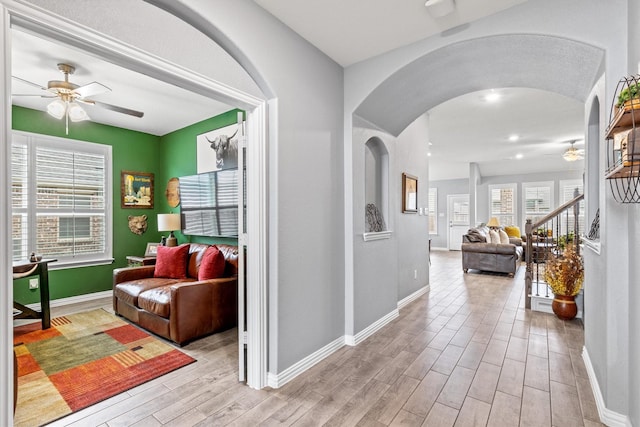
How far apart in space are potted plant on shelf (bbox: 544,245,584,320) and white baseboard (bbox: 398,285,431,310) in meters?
1.60

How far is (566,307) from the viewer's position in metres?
3.50

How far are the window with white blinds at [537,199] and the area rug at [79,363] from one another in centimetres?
1092

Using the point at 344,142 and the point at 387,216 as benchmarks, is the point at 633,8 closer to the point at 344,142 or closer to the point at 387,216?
the point at 344,142

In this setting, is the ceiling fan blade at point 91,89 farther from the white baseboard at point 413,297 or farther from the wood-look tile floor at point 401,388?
the white baseboard at point 413,297

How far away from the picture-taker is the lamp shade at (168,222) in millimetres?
4668

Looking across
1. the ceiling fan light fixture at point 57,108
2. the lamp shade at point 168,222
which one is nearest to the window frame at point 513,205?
the lamp shade at point 168,222

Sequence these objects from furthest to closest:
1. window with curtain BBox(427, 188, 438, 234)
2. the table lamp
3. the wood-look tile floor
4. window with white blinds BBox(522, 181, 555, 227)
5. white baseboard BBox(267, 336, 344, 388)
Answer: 1. window with curtain BBox(427, 188, 438, 234)
2. window with white blinds BBox(522, 181, 555, 227)
3. the table lamp
4. white baseboard BBox(267, 336, 344, 388)
5. the wood-look tile floor

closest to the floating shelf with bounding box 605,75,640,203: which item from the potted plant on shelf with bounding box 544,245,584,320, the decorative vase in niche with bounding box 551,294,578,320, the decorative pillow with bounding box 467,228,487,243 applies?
the potted plant on shelf with bounding box 544,245,584,320

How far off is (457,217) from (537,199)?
2.45m

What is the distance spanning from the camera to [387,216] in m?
3.56

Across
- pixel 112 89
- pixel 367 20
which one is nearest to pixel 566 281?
pixel 367 20

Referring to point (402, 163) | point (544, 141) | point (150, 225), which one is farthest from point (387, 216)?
point (544, 141)

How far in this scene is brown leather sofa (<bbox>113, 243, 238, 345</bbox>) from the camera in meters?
2.94

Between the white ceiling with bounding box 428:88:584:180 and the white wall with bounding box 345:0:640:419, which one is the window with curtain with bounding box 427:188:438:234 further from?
the white wall with bounding box 345:0:640:419
